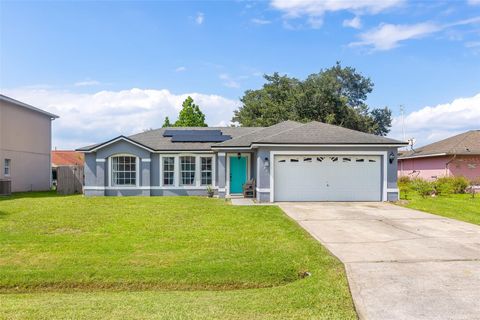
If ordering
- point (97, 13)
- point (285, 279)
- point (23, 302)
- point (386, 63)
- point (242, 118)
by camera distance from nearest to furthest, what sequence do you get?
point (23, 302)
point (285, 279)
point (97, 13)
point (386, 63)
point (242, 118)

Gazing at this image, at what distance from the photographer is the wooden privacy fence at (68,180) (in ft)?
74.5

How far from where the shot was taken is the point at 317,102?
120ft

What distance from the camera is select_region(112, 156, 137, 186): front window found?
2042 cm

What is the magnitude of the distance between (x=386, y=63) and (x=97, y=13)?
53.0 ft

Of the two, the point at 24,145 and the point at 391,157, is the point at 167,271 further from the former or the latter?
the point at 24,145

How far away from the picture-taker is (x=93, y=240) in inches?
342

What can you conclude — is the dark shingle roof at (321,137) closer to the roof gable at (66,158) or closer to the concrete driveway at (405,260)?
the concrete driveway at (405,260)

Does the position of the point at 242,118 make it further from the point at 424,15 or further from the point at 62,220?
the point at 62,220

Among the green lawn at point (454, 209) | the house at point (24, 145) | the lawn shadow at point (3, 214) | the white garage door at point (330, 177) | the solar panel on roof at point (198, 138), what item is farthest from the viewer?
the house at point (24, 145)

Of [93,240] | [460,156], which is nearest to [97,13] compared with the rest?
[93,240]

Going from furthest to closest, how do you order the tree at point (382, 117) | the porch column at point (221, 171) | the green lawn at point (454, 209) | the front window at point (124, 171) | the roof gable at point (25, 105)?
the tree at point (382, 117), the roof gable at point (25, 105), the front window at point (124, 171), the porch column at point (221, 171), the green lawn at point (454, 209)

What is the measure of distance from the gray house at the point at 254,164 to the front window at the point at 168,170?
22 mm

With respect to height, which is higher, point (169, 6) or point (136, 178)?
point (169, 6)

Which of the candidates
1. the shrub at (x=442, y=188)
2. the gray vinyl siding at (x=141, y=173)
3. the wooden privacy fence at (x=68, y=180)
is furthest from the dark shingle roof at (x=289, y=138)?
the shrub at (x=442, y=188)
